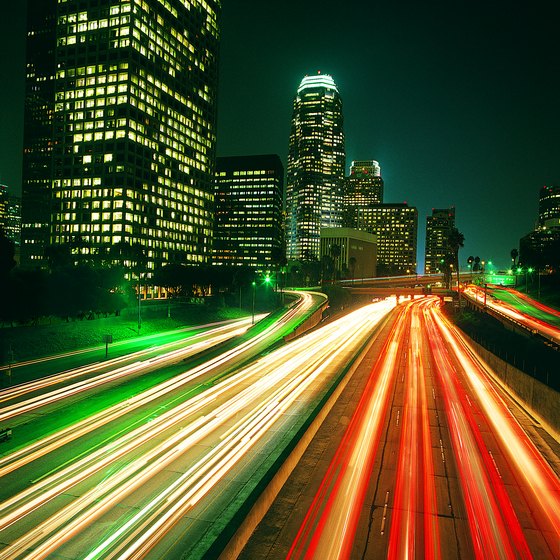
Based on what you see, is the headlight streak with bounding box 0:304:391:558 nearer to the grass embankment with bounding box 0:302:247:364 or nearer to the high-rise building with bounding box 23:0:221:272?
the grass embankment with bounding box 0:302:247:364

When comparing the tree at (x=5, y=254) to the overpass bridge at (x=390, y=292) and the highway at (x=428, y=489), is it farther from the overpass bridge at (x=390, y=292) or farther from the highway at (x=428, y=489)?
the overpass bridge at (x=390, y=292)

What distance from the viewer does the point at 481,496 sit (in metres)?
14.9

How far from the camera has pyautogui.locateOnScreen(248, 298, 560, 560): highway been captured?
1199 centimetres

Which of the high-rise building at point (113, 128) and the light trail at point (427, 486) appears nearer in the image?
the light trail at point (427, 486)

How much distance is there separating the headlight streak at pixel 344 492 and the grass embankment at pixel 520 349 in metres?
10.3

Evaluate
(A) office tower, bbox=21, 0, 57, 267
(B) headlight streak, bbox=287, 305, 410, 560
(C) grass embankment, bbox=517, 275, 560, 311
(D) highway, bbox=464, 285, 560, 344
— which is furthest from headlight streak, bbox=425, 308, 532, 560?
(A) office tower, bbox=21, 0, 57, 267

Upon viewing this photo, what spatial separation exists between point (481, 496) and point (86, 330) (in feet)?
148

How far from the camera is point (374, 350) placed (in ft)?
147

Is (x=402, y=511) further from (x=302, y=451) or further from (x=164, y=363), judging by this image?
(x=164, y=363)

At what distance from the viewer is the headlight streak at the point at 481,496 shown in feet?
39.5

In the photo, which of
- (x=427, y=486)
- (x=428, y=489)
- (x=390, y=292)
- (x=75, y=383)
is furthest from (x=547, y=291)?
(x=75, y=383)

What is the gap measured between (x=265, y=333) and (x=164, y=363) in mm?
20879

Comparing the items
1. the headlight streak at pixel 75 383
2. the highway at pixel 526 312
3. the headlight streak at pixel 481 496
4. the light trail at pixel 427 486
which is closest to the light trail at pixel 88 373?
the headlight streak at pixel 75 383

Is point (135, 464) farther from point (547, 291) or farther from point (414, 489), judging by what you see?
point (547, 291)
